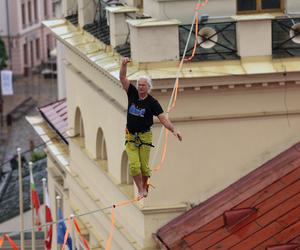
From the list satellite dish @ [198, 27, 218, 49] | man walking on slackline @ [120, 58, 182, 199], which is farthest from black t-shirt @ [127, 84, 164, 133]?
satellite dish @ [198, 27, 218, 49]

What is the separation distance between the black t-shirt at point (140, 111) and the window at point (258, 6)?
208 inches

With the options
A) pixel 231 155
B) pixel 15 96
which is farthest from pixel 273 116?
pixel 15 96

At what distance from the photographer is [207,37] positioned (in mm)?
28719

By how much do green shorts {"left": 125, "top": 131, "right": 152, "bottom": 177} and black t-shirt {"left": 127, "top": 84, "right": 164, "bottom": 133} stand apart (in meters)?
0.14

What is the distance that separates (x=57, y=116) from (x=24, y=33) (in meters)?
69.5

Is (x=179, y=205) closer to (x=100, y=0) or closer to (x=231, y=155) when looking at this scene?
(x=231, y=155)

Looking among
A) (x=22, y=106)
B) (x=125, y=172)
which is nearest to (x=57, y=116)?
(x=125, y=172)

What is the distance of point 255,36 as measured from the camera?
2877cm

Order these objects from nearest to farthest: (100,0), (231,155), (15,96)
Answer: (231,155), (100,0), (15,96)

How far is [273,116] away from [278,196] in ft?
5.66

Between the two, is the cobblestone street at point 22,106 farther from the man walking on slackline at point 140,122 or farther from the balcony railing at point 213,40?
the man walking on slackline at point 140,122

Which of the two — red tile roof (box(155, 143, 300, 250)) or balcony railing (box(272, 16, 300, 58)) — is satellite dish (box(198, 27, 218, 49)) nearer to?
balcony railing (box(272, 16, 300, 58))

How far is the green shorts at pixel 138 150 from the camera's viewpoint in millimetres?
25859

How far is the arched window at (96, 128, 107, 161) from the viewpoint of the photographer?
1356 inches
